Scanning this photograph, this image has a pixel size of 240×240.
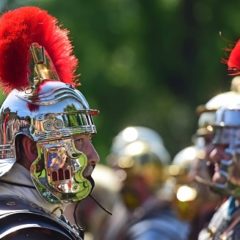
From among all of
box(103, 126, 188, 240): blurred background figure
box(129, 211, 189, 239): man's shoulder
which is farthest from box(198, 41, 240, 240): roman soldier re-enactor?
box(129, 211, 189, 239): man's shoulder

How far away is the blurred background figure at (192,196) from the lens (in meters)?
9.00

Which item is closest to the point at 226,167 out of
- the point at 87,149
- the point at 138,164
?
the point at 87,149

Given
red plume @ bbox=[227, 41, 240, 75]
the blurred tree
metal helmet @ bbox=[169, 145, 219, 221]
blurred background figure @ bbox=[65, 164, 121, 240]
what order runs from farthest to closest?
the blurred tree < blurred background figure @ bbox=[65, 164, 121, 240] < metal helmet @ bbox=[169, 145, 219, 221] < red plume @ bbox=[227, 41, 240, 75]

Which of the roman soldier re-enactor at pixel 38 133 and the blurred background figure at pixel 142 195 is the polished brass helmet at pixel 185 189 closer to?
the blurred background figure at pixel 142 195

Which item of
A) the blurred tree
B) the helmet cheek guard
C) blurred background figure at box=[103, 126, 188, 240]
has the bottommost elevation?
the helmet cheek guard

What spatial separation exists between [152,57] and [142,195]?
819 cm

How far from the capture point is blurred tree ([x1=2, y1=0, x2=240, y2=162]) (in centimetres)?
1814

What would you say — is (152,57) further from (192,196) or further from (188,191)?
(192,196)

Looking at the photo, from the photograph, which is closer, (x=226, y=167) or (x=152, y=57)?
(x=226, y=167)

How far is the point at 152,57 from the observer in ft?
62.7

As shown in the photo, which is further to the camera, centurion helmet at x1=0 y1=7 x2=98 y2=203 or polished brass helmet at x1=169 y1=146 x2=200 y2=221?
polished brass helmet at x1=169 y1=146 x2=200 y2=221

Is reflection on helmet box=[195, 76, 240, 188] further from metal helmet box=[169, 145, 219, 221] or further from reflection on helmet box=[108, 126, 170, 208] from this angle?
reflection on helmet box=[108, 126, 170, 208]

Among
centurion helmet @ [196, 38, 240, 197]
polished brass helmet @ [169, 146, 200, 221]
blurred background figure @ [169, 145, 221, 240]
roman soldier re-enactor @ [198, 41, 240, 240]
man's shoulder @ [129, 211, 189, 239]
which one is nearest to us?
roman soldier re-enactor @ [198, 41, 240, 240]

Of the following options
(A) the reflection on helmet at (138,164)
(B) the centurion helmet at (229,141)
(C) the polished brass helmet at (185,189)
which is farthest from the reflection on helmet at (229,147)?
(A) the reflection on helmet at (138,164)
